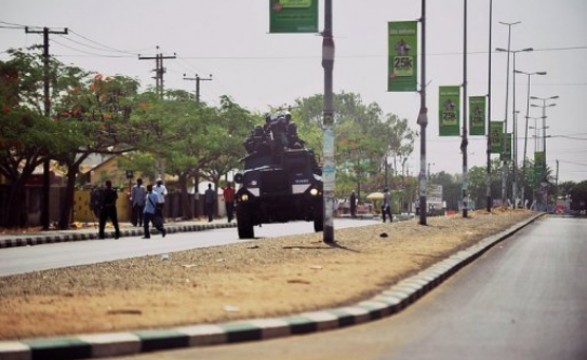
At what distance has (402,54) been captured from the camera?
3173cm

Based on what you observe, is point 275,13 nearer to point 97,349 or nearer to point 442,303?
point 442,303

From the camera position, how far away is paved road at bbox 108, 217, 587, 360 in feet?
27.3

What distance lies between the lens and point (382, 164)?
12706 cm

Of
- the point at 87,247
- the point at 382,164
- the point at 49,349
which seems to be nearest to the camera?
the point at 49,349

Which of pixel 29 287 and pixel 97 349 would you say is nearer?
pixel 97 349

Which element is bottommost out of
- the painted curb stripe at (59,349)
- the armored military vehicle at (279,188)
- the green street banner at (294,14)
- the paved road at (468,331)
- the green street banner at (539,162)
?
the paved road at (468,331)

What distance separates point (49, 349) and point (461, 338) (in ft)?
12.3

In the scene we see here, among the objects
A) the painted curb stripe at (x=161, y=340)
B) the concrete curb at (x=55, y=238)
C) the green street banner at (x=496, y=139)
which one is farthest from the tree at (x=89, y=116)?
the painted curb stripe at (x=161, y=340)

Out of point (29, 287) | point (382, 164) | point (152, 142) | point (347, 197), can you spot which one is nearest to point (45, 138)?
point (152, 142)

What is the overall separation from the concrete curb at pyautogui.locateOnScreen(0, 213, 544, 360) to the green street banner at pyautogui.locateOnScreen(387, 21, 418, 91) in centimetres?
2039

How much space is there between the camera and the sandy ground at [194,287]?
9.55m

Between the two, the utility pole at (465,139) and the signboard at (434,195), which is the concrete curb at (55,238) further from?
the signboard at (434,195)

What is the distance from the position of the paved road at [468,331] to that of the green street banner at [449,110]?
26237 mm

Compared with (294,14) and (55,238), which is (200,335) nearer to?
(294,14)
